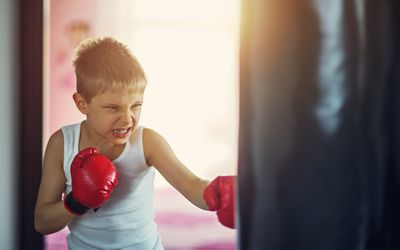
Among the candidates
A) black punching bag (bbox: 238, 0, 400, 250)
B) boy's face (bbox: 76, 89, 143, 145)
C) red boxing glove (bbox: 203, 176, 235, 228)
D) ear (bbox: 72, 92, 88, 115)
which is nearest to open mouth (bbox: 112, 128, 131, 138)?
boy's face (bbox: 76, 89, 143, 145)

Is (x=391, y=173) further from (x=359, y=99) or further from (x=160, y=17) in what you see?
(x=160, y=17)

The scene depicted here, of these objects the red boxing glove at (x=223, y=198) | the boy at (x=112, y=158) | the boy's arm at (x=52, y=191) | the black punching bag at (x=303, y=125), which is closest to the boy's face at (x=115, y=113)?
the boy at (x=112, y=158)

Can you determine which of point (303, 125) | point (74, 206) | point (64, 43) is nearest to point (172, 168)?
point (74, 206)

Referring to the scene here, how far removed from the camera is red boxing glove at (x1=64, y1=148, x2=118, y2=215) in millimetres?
1385

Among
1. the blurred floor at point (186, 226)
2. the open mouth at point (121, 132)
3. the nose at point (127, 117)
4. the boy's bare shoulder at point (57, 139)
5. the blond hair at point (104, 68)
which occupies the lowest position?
the blurred floor at point (186, 226)

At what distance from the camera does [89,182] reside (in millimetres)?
1384

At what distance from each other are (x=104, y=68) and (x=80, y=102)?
0.13 meters

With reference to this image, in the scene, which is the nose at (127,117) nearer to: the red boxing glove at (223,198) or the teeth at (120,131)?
the teeth at (120,131)

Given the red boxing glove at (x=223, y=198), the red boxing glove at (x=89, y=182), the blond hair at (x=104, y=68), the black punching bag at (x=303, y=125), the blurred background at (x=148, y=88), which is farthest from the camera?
the blurred background at (x=148, y=88)

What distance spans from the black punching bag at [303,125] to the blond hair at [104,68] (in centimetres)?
62

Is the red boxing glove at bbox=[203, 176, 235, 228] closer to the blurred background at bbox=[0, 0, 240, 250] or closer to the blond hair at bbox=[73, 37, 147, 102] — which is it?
the blurred background at bbox=[0, 0, 240, 250]

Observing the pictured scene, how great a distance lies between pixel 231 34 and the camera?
1585mm

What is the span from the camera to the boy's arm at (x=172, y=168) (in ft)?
4.90

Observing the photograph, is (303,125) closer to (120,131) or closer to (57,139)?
(120,131)
